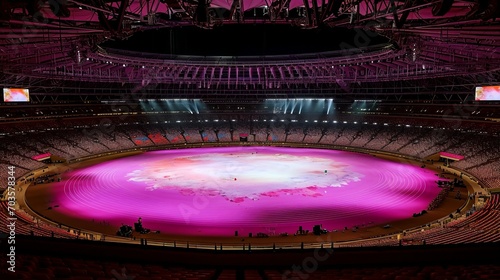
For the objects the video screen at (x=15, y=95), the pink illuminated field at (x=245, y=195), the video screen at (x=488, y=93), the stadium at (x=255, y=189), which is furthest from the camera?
the video screen at (x=15, y=95)

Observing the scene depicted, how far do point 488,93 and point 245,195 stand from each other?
29821mm

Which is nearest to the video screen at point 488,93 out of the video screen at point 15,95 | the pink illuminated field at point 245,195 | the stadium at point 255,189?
the stadium at point 255,189

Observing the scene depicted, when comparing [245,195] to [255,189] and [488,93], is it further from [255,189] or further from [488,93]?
[488,93]

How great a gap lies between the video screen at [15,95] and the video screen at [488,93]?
2085 inches

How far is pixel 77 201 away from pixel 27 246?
1940 centimetres

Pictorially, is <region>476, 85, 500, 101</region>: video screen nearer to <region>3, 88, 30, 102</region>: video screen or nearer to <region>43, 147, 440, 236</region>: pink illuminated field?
<region>43, 147, 440, 236</region>: pink illuminated field

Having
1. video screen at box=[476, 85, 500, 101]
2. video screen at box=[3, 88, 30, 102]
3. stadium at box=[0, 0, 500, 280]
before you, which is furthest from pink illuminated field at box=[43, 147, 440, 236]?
video screen at box=[3, 88, 30, 102]

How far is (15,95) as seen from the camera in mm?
44812

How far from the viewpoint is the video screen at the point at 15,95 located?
4422 centimetres

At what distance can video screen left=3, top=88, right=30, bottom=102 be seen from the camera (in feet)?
145

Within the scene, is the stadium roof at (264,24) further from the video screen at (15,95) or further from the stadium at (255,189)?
the video screen at (15,95)

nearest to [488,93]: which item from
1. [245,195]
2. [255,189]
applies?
[255,189]

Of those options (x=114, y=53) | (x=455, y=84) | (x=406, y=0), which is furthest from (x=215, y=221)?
(x=455, y=84)

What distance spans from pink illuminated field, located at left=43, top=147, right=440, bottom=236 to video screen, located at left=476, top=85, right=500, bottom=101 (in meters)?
10.2
